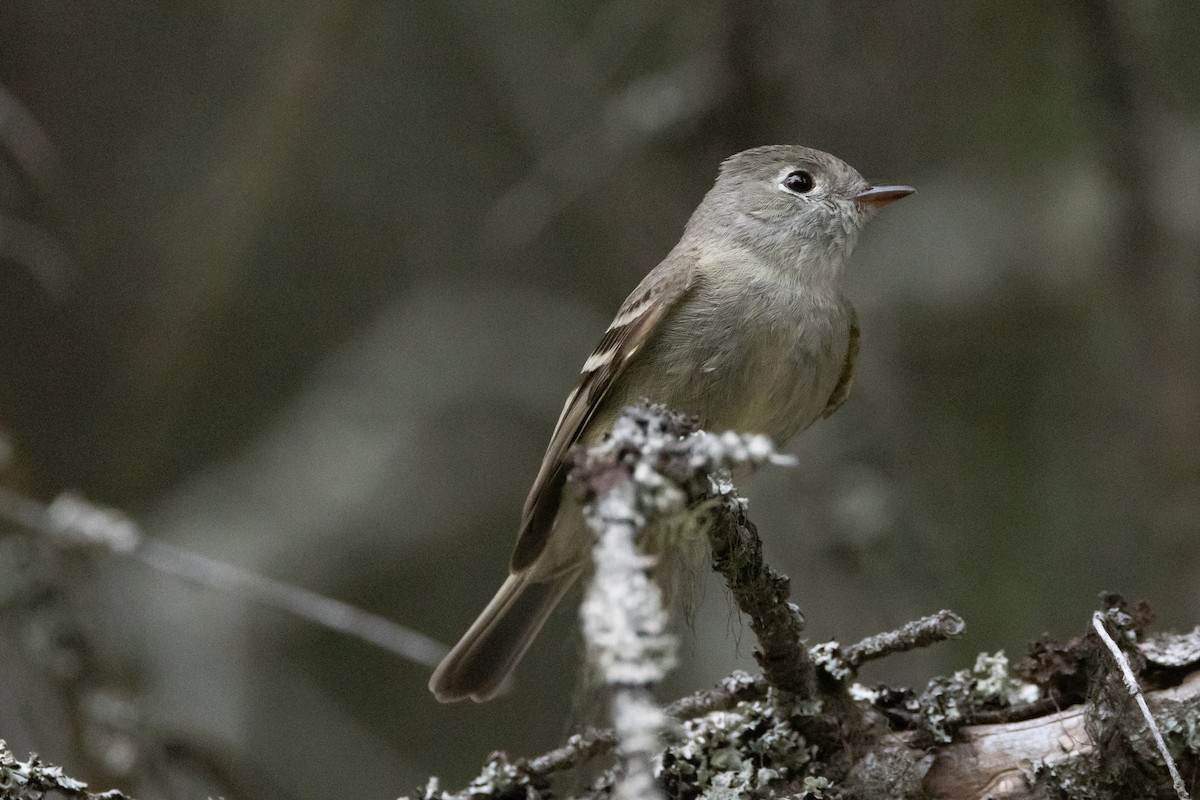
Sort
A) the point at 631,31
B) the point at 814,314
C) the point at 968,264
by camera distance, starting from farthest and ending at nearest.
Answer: the point at 631,31, the point at 968,264, the point at 814,314

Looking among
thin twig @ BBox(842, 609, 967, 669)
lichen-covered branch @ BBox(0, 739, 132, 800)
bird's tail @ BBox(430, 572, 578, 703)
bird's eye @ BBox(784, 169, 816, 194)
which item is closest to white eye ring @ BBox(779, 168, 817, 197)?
bird's eye @ BBox(784, 169, 816, 194)

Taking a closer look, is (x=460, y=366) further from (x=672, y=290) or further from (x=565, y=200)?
(x=672, y=290)

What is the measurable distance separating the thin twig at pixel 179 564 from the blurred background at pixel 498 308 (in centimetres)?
53

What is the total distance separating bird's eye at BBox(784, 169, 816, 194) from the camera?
15.0 ft

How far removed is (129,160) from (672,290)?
163 inches

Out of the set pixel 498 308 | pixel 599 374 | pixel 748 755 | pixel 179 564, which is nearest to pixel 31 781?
pixel 179 564

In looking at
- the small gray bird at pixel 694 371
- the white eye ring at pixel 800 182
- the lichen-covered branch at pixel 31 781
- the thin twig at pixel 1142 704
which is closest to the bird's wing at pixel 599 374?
the small gray bird at pixel 694 371

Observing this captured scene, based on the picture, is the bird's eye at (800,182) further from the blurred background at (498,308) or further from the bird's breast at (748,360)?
the blurred background at (498,308)

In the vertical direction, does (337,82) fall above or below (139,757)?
above

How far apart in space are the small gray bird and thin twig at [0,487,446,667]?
287 mm

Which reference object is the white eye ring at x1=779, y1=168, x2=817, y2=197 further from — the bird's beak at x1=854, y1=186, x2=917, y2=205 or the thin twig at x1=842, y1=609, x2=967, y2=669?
the thin twig at x1=842, y1=609, x2=967, y2=669

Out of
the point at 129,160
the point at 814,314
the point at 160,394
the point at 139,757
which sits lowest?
the point at 139,757

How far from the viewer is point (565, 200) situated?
17.9ft

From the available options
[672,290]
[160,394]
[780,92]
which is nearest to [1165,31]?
[780,92]
